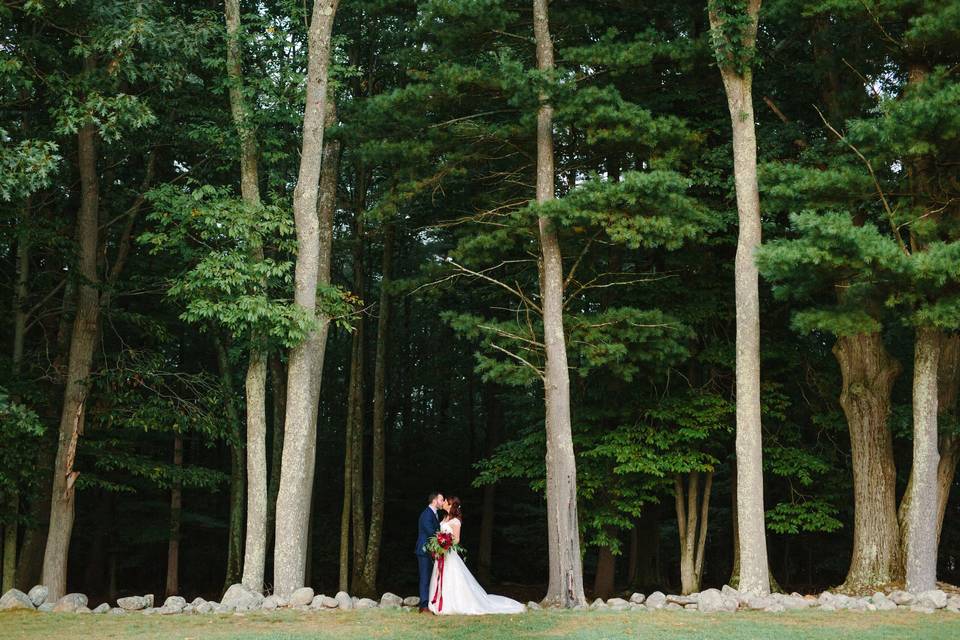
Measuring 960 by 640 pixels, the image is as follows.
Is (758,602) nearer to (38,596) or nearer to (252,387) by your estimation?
(252,387)

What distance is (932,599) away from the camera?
1033 centimetres

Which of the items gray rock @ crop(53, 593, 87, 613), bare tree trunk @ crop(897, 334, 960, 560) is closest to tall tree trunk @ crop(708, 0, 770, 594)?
bare tree trunk @ crop(897, 334, 960, 560)

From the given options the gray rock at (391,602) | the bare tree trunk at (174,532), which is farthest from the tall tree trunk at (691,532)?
the bare tree trunk at (174,532)

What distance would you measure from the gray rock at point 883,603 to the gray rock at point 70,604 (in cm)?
895

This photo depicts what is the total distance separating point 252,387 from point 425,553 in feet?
10.7

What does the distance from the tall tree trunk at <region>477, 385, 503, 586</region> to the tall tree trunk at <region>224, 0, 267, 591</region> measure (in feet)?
32.5

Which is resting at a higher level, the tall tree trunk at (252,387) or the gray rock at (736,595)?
the tall tree trunk at (252,387)

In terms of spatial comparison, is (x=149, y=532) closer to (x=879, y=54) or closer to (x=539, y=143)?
(x=539, y=143)

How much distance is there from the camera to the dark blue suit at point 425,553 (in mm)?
10094

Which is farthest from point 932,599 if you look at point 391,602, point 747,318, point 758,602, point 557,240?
point 557,240

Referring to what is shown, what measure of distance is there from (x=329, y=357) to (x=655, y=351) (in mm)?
15519

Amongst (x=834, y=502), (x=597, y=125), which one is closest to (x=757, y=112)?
(x=597, y=125)

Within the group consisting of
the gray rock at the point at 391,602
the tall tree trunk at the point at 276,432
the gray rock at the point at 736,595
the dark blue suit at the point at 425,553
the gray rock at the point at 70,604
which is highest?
the tall tree trunk at the point at 276,432

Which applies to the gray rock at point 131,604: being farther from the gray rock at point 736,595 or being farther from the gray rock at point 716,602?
the gray rock at point 736,595
